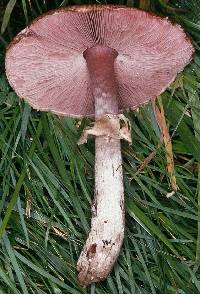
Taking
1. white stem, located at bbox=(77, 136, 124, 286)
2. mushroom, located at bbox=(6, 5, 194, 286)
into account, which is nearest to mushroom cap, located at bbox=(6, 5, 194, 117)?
mushroom, located at bbox=(6, 5, 194, 286)

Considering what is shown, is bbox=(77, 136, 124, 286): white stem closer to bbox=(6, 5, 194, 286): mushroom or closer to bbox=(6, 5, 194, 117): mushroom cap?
bbox=(6, 5, 194, 286): mushroom

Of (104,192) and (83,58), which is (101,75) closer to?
(83,58)

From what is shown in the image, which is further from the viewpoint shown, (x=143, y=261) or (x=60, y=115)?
(x=60, y=115)

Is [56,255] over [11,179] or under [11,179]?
under

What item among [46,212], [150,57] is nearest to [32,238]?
[46,212]

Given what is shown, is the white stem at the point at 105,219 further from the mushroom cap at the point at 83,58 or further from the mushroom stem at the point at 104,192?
the mushroom cap at the point at 83,58

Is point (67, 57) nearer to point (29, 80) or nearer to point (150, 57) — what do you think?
point (29, 80)

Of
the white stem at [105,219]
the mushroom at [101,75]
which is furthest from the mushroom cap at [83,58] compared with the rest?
the white stem at [105,219]
